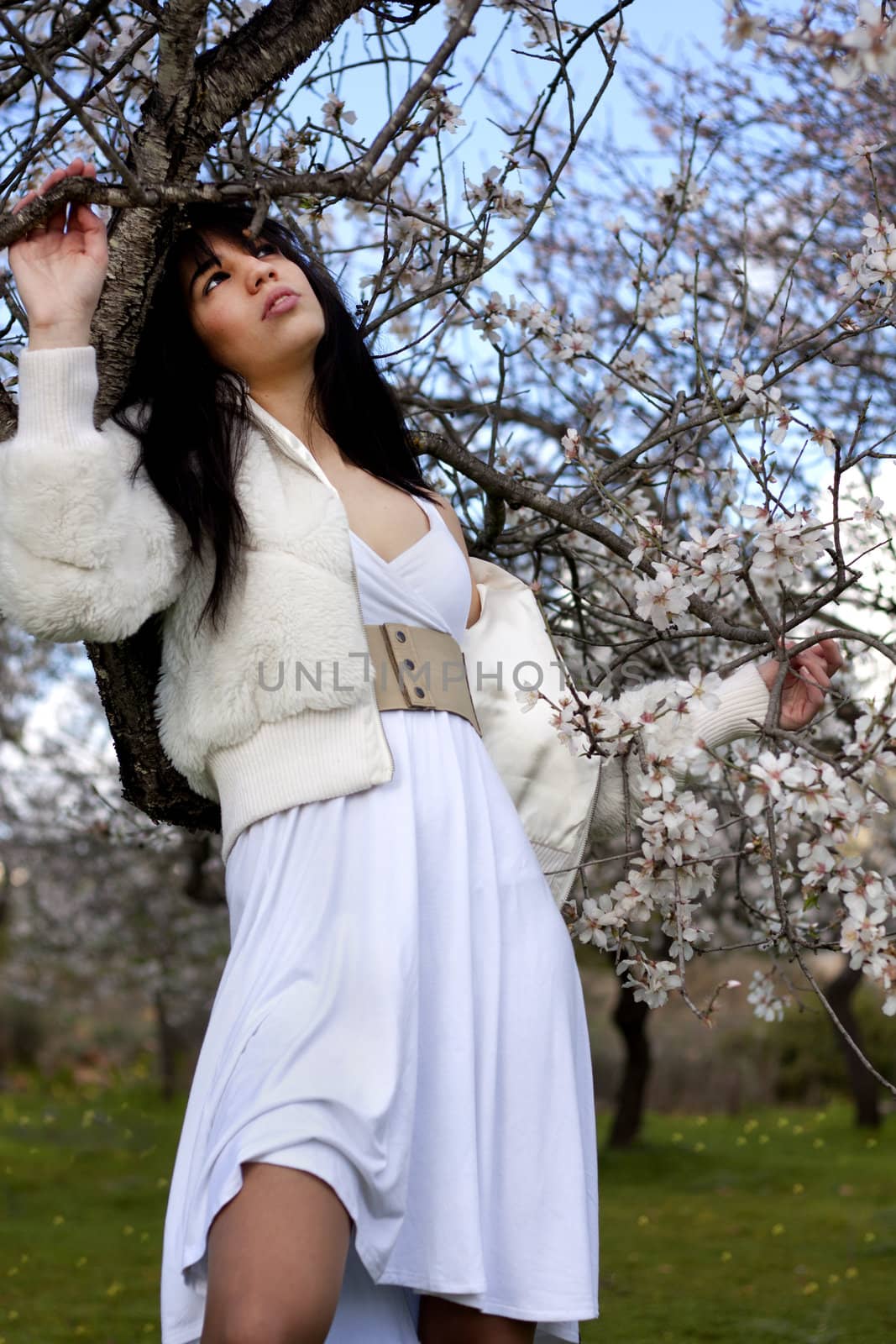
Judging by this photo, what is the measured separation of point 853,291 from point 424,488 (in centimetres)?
76

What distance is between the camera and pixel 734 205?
4.73 meters

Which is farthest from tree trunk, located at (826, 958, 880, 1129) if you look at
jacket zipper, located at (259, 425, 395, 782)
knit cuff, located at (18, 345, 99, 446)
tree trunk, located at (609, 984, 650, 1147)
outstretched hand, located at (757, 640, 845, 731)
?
knit cuff, located at (18, 345, 99, 446)

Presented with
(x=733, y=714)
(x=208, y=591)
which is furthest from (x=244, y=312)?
(x=733, y=714)

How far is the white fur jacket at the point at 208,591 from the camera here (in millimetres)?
1656

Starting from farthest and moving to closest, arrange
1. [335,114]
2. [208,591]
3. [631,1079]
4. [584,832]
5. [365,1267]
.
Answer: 1. [631,1079]
2. [335,114]
3. [584,832]
4. [208,591]
5. [365,1267]

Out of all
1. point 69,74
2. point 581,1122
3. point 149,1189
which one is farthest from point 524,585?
point 149,1189

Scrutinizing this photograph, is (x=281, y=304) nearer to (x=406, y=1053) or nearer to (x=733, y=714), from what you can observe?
(x=733, y=714)

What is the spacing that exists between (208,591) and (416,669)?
29cm

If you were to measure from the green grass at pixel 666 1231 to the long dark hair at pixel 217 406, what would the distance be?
8.69 feet

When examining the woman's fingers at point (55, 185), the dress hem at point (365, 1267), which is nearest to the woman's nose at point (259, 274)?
the woman's fingers at point (55, 185)

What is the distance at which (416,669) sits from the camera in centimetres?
188

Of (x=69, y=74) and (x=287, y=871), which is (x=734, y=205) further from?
(x=287, y=871)

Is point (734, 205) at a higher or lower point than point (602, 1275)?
higher

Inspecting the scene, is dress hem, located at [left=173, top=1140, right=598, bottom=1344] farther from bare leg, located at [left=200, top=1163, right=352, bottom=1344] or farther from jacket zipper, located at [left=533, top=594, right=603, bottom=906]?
jacket zipper, located at [left=533, top=594, right=603, bottom=906]
